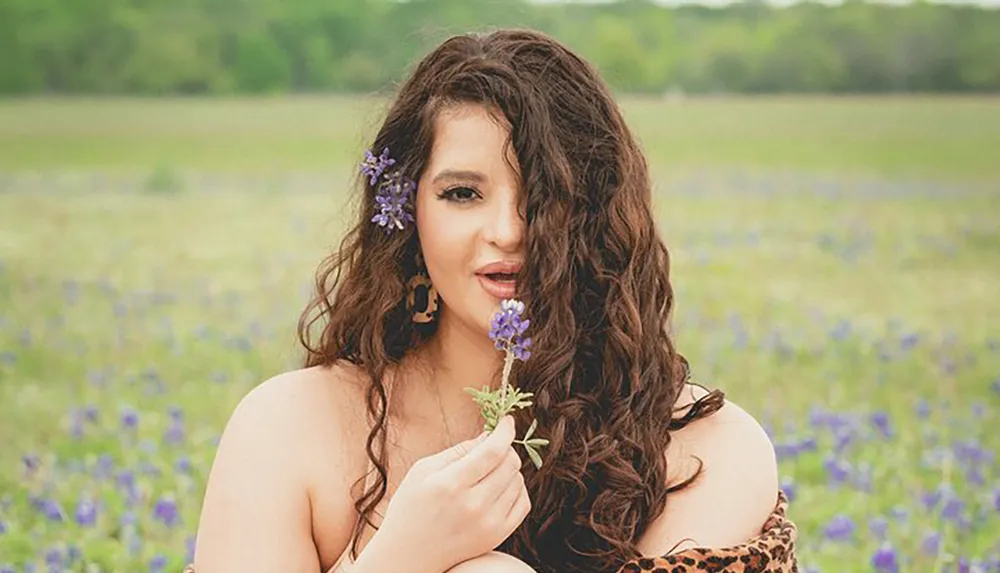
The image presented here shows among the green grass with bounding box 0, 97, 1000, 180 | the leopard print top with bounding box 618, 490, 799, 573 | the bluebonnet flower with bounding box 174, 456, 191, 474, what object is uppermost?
the leopard print top with bounding box 618, 490, 799, 573

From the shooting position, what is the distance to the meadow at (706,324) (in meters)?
4.88

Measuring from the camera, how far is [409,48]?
18000 millimetres

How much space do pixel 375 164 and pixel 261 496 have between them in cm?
70

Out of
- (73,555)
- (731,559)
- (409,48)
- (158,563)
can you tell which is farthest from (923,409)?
(409,48)

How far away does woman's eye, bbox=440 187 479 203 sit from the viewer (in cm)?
309

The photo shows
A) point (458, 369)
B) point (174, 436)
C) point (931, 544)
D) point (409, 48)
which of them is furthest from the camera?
point (409, 48)

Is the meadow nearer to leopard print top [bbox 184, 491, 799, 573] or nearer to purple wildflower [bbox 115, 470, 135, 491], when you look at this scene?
purple wildflower [bbox 115, 470, 135, 491]

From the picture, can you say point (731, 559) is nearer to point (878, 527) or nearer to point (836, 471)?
point (878, 527)

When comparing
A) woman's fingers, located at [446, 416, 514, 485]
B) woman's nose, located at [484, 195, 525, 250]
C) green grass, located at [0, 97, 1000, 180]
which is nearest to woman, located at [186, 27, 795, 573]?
woman's nose, located at [484, 195, 525, 250]

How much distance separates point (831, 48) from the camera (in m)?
21.0

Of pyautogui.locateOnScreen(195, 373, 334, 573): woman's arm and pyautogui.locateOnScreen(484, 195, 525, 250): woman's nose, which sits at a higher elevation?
pyautogui.locateOnScreen(484, 195, 525, 250): woman's nose

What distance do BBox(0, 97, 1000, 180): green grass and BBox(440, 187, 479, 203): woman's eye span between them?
16.2 metres

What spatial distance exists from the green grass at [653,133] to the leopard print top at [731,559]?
52.8 feet

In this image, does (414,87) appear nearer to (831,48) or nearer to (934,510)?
(934,510)
